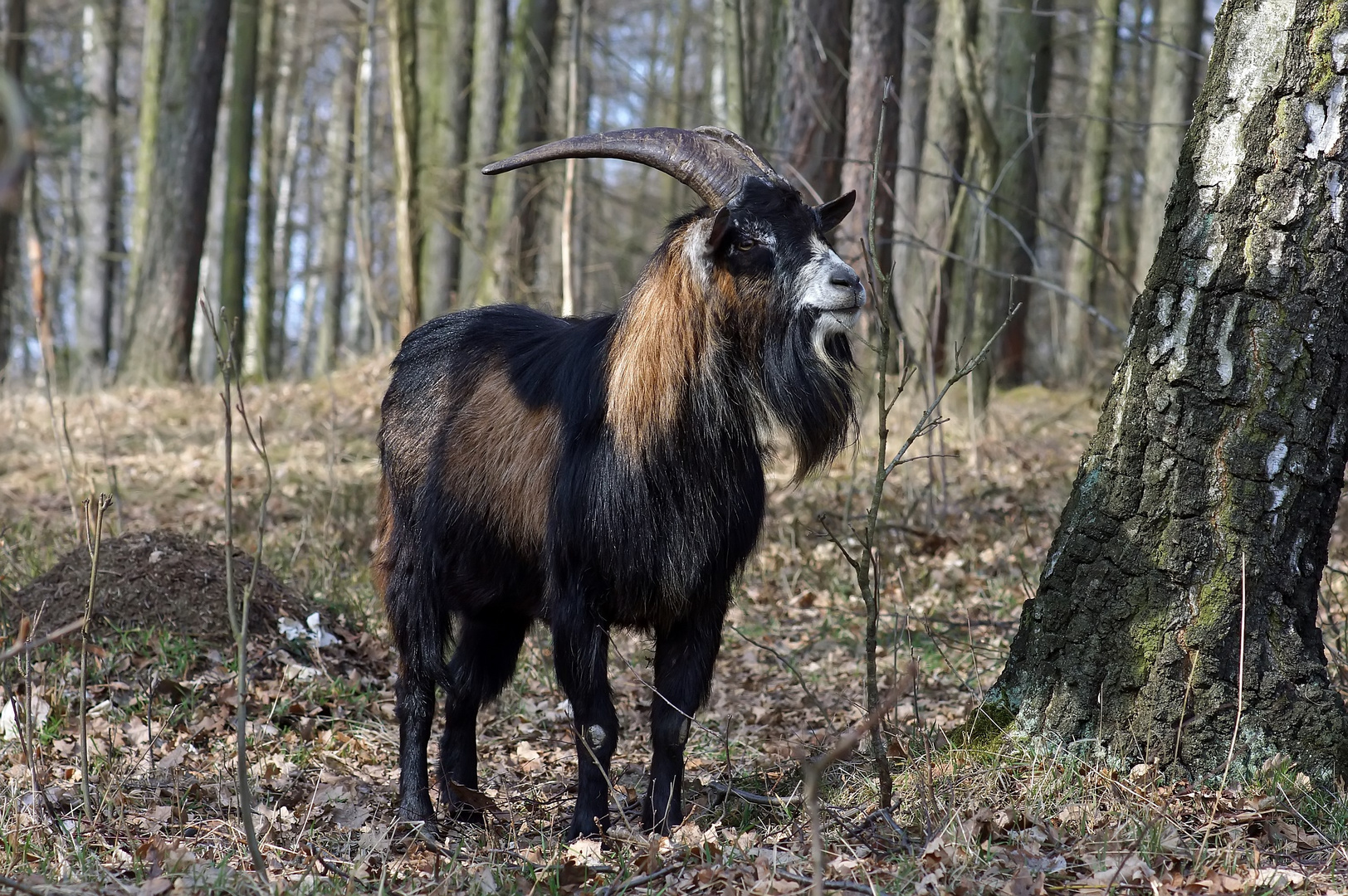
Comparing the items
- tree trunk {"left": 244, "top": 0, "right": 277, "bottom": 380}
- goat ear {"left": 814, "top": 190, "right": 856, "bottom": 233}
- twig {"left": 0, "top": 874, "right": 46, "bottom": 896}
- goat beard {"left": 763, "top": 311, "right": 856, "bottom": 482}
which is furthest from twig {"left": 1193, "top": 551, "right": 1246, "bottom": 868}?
tree trunk {"left": 244, "top": 0, "right": 277, "bottom": 380}

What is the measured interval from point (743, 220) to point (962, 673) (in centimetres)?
272

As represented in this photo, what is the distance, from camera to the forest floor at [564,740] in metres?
3.24

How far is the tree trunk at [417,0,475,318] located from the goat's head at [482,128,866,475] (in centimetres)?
928

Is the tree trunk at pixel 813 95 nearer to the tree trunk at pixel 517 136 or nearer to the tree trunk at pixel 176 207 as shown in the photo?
the tree trunk at pixel 517 136

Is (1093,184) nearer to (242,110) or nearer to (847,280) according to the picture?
(242,110)

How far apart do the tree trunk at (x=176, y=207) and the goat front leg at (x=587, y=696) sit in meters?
11.6

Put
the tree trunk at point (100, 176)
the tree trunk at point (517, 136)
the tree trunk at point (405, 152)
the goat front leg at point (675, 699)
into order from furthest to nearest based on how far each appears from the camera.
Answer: the tree trunk at point (100, 176) < the tree trunk at point (517, 136) < the tree trunk at point (405, 152) < the goat front leg at point (675, 699)

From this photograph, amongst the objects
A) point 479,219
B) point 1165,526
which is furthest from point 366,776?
point 479,219

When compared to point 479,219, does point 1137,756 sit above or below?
below

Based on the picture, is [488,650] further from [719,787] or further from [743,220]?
[743,220]

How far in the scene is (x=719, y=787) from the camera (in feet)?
14.1

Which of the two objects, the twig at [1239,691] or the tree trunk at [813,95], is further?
the tree trunk at [813,95]

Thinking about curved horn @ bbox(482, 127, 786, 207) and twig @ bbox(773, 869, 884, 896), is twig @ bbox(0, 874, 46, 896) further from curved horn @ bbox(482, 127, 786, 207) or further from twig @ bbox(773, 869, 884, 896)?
curved horn @ bbox(482, 127, 786, 207)

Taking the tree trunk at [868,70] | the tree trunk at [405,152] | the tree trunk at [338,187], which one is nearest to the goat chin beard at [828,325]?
the tree trunk at [868,70]
